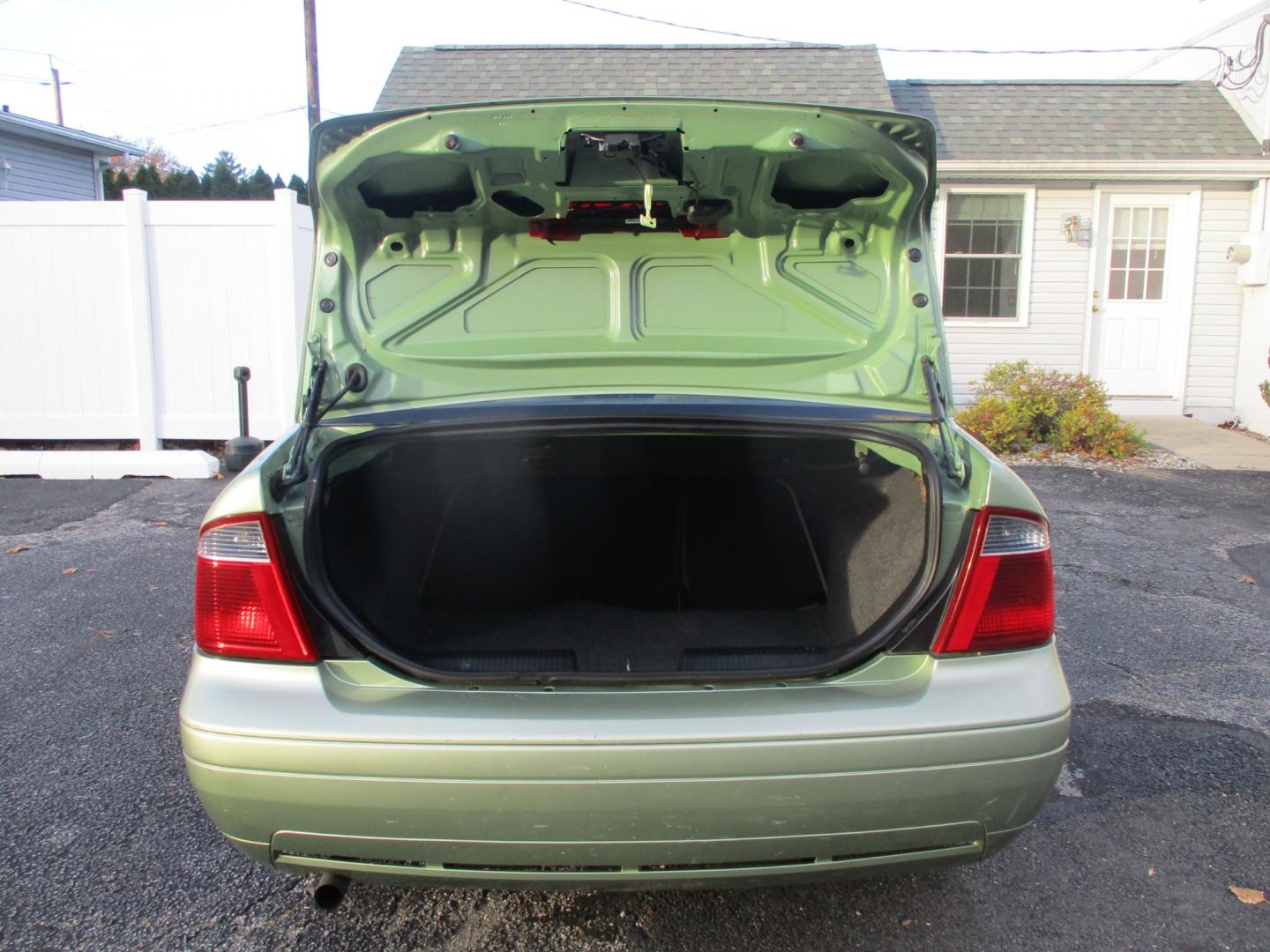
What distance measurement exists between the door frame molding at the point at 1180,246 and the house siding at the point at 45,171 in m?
15.9

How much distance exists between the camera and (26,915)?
2.19 meters

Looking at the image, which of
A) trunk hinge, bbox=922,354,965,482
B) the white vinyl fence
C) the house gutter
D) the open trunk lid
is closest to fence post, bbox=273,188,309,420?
the white vinyl fence

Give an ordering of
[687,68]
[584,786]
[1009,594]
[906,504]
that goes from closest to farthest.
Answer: [584,786]
[1009,594]
[906,504]
[687,68]

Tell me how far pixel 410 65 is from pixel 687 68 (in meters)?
3.29

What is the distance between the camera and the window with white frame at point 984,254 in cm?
984

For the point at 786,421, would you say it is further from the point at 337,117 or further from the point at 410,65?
the point at 410,65

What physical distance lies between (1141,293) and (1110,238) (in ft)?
2.25

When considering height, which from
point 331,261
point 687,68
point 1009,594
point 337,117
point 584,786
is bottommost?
point 584,786

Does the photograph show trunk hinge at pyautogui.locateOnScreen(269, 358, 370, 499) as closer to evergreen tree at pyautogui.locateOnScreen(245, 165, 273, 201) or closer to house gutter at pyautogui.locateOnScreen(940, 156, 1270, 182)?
house gutter at pyautogui.locateOnScreen(940, 156, 1270, 182)

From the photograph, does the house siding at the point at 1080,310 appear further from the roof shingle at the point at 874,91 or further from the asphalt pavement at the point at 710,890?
the asphalt pavement at the point at 710,890

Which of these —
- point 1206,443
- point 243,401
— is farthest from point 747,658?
point 1206,443

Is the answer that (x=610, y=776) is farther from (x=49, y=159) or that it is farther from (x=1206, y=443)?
(x=49, y=159)

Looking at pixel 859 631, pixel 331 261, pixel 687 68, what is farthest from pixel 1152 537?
pixel 687 68

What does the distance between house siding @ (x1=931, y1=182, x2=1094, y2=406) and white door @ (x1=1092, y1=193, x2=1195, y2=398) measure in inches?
8.5
